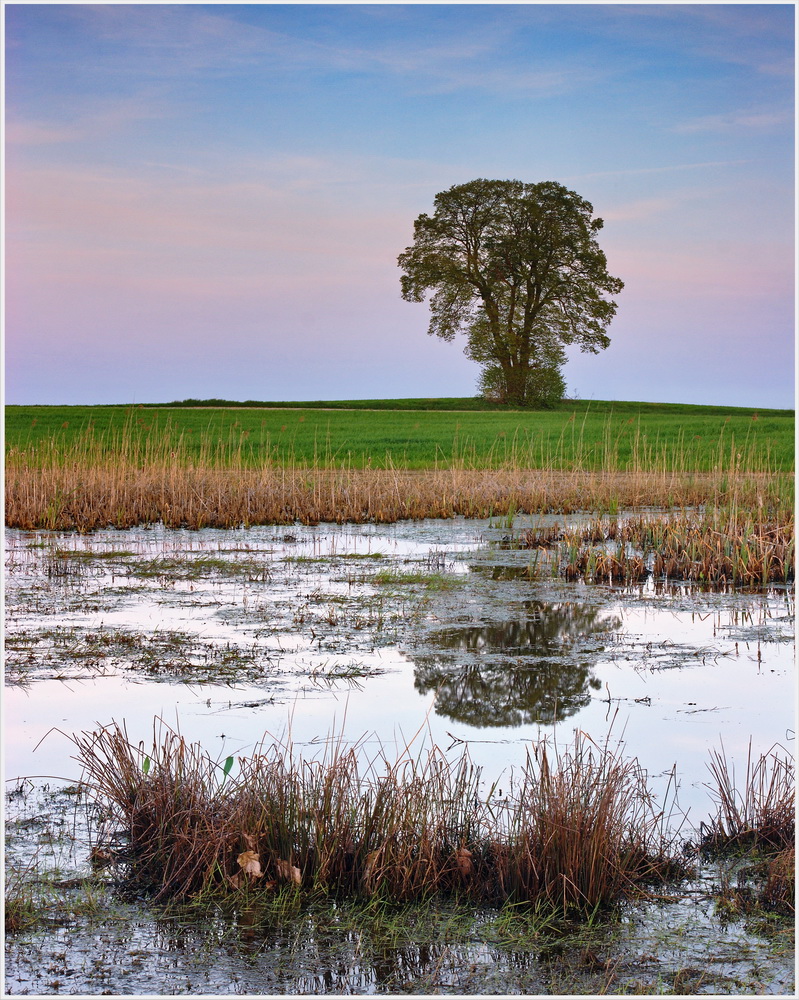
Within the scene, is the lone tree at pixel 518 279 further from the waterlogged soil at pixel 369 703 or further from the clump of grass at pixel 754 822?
the clump of grass at pixel 754 822

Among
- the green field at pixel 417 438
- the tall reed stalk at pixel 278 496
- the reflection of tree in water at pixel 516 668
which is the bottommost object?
the reflection of tree in water at pixel 516 668

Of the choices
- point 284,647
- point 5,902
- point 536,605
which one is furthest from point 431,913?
point 536,605

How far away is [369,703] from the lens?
18.5 feet

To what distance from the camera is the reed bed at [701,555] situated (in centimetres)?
1014

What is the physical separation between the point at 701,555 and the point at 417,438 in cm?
1889

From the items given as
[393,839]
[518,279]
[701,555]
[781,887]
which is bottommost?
[781,887]

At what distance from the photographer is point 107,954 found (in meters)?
3.11

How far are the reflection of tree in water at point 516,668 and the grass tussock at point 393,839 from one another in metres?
1.63

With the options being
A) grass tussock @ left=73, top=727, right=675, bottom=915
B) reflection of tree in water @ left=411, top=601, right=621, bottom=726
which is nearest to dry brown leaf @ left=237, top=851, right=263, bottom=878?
grass tussock @ left=73, top=727, right=675, bottom=915

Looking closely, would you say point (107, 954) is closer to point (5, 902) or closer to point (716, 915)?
point (5, 902)

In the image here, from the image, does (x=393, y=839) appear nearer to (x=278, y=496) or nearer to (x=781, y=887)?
(x=781, y=887)

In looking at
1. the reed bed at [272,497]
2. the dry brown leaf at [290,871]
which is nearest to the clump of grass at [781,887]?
the dry brown leaf at [290,871]

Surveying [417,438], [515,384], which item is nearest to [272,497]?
[417,438]

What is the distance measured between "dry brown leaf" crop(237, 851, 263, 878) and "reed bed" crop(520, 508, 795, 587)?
7.06 m
